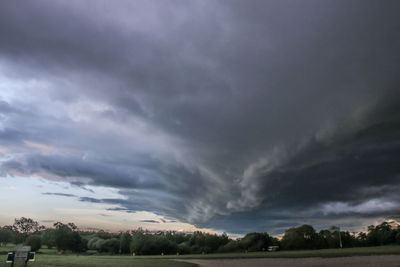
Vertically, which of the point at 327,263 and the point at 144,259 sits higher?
the point at 327,263

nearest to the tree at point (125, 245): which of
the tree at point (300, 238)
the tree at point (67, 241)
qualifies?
the tree at point (67, 241)

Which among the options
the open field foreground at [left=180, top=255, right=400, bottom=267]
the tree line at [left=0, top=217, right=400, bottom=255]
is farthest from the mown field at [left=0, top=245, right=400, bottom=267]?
the tree line at [left=0, top=217, right=400, bottom=255]

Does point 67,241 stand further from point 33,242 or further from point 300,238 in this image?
point 300,238

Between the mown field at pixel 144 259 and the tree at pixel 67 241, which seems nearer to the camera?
the mown field at pixel 144 259

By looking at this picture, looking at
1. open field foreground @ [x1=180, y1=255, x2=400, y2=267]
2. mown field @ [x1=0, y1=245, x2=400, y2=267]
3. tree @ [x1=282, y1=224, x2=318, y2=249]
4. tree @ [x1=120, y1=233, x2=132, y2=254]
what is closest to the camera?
open field foreground @ [x1=180, y1=255, x2=400, y2=267]

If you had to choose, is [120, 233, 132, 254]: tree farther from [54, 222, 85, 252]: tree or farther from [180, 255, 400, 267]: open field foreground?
[180, 255, 400, 267]: open field foreground

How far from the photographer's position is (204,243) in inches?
6900

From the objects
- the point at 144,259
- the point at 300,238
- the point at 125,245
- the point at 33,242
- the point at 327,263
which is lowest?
the point at 125,245

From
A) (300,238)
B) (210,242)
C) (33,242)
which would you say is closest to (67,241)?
(33,242)

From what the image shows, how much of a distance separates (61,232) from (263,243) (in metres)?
114

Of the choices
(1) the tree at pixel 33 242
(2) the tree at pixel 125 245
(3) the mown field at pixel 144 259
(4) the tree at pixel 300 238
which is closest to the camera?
(3) the mown field at pixel 144 259

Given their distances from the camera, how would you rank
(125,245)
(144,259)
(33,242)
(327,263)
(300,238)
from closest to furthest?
(327,263) < (144,259) < (33,242) < (125,245) < (300,238)

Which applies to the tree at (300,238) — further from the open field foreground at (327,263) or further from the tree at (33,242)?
the tree at (33,242)

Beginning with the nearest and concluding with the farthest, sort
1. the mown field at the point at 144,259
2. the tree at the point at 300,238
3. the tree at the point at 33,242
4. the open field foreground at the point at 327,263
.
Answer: the open field foreground at the point at 327,263 < the mown field at the point at 144,259 < the tree at the point at 33,242 < the tree at the point at 300,238
